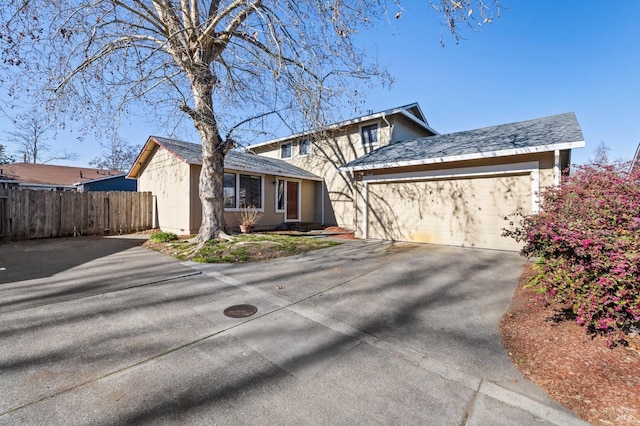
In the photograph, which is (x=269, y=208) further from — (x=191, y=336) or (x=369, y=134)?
(x=191, y=336)

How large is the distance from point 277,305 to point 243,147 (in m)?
5.71

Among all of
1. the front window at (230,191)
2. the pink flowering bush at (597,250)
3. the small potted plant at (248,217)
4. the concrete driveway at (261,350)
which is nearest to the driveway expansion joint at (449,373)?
the concrete driveway at (261,350)

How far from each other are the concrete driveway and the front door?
346 inches

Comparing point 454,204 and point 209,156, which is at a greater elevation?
point 209,156

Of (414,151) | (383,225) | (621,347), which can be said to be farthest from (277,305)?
(414,151)

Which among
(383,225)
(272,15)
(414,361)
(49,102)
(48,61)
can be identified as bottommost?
(414,361)

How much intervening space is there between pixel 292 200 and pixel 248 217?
10.6ft

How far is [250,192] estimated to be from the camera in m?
12.4

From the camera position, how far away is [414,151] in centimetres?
1003

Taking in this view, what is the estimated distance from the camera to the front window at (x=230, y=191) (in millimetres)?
11570

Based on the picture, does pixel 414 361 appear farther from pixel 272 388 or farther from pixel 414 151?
pixel 414 151

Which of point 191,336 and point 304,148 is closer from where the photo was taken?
point 191,336

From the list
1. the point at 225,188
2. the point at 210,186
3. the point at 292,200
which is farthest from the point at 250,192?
the point at 210,186

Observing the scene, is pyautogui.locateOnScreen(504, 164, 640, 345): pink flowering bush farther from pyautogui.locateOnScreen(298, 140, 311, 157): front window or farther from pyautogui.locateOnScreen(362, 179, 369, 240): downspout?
pyautogui.locateOnScreen(298, 140, 311, 157): front window
